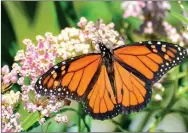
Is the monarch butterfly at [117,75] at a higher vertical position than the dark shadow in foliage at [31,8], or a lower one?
lower

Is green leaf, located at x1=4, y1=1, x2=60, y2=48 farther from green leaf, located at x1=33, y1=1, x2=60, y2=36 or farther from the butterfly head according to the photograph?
the butterfly head

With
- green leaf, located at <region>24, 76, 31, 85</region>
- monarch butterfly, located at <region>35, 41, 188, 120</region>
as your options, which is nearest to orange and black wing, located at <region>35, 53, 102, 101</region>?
monarch butterfly, located at <region>35, 41, 188, 120</region>

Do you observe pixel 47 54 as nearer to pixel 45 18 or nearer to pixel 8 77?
pixel 8 77

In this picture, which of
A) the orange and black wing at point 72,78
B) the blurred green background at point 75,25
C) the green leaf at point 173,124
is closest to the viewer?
the orange and black wing at point 72,78

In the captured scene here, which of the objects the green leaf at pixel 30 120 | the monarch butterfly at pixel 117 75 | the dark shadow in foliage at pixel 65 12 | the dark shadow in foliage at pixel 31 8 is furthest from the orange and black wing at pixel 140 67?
the dark shadow in foliage at pixel 31 8

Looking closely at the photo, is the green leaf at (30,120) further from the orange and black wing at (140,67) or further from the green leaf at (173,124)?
the green leaf at (173,124)

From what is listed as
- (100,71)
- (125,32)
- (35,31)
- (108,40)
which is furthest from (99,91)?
(35,31)

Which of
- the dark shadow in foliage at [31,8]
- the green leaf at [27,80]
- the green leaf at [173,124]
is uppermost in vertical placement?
the dark shadow in foliage at [31,8]
